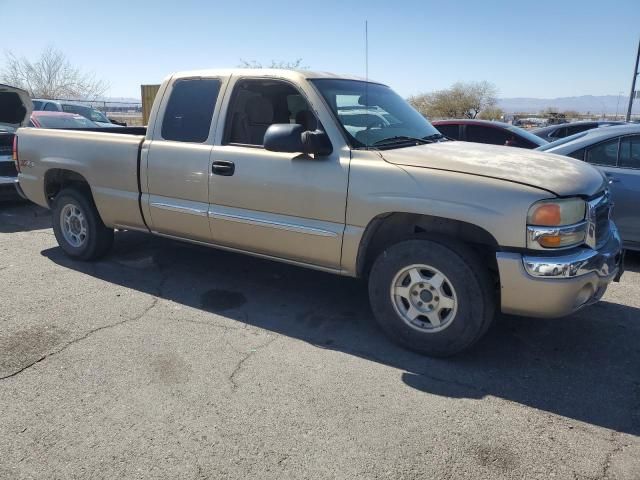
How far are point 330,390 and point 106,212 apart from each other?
3.27m

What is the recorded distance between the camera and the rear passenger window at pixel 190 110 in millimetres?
4637

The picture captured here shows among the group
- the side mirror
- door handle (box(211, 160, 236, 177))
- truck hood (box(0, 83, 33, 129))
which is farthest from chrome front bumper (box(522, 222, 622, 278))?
truck hood (box(0, 83, 33, 129))

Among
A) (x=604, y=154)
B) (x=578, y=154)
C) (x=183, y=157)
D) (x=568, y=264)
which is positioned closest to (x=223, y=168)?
(x=183, y=157)

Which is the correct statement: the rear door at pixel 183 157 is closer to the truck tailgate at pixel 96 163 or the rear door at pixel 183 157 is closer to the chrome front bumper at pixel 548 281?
the truck tailgate at pixel 96 163

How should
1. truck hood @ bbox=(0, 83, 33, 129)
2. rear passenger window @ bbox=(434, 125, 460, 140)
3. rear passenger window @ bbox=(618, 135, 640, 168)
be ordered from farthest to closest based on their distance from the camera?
rear passenger window @ bbox=(434, 125, 460, 140) < truck hood @ bbox=(0, 83, 33, 129) < rear passenger window @ bbox=(618, 135, 640, 168)

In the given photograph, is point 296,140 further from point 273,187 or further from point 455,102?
point 455,102

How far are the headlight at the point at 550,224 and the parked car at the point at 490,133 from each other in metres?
6.62

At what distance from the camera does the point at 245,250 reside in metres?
4.57

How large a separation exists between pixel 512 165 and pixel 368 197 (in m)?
1.00

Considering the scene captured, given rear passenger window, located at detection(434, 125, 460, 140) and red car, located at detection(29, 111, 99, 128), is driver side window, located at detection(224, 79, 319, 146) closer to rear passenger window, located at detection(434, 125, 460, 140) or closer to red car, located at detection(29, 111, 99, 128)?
rear passenger window, located at detection(434, 125, 460, 140)

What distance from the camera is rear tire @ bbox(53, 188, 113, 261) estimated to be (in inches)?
221

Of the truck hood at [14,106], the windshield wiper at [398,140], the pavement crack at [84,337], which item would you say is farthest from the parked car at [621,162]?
the truck hood at [14,106]

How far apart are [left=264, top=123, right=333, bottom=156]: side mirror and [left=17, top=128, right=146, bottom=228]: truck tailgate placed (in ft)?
5.66

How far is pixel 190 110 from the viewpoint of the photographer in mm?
4758
